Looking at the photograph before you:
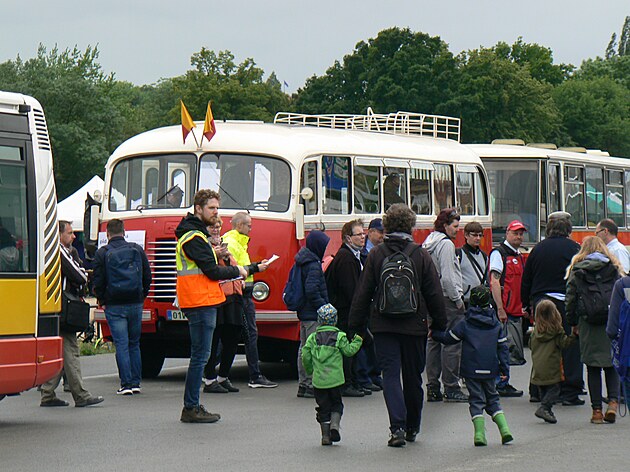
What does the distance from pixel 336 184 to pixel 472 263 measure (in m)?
3.30

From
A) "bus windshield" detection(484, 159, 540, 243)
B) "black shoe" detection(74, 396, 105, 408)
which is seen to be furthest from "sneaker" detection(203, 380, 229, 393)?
"bus windshield" detection(484, 159, 540, 243)

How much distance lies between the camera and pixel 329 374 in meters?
10.8

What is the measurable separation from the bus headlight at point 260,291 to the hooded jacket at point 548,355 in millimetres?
4234

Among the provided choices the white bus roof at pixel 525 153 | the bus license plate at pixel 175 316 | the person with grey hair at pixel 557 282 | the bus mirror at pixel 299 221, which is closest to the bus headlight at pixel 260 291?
the bus mirror at pixel 299 221

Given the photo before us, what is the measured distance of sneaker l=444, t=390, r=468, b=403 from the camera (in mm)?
13914

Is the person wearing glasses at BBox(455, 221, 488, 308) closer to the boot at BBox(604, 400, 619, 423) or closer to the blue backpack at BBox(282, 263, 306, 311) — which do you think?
the blue backpack at BBox(282, 263, 306, 311)

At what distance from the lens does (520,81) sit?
248ft

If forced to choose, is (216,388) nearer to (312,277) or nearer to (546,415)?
(312,277)

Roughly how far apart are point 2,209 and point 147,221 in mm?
5094

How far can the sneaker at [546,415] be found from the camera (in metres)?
12.2

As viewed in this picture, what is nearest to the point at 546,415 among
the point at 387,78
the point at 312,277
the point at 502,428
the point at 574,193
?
the point at 502,428

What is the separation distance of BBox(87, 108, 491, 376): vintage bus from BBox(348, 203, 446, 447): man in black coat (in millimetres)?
5268

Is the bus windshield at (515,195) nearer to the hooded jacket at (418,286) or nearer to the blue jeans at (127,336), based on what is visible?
the blue jeans at (127,336)

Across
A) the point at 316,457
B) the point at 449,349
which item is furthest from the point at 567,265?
the point at 316,457
